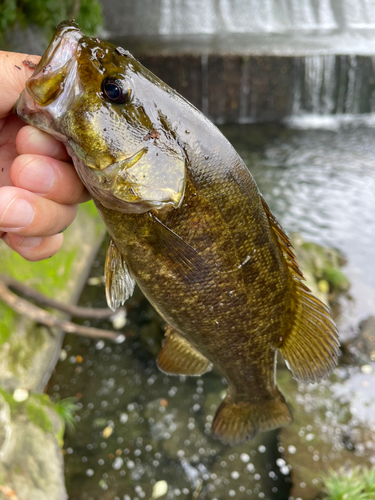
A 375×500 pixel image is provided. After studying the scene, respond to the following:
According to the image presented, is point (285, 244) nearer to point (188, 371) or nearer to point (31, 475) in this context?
point (188, 371)

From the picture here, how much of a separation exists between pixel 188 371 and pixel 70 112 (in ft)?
4.51

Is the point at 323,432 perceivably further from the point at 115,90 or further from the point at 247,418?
the point at 115,90

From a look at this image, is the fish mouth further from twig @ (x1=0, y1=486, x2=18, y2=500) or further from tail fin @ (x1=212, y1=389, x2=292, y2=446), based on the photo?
twig @ (x1=0, y1=486, x2=18, y2=500)

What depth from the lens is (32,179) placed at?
1.52 m

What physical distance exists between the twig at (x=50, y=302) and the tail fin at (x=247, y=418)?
2.40 m

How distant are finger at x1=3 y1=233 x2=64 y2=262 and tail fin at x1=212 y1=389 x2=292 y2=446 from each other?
48.7 inches

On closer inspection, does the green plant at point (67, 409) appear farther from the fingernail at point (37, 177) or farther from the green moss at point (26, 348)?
the fingernail at point (37, 177)

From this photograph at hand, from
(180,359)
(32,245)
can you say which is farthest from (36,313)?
(180,359)

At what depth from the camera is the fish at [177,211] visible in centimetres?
123

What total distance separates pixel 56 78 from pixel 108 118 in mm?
196

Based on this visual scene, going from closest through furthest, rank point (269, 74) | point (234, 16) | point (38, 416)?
point (38, 416), point (269, 74), point (234, 16)

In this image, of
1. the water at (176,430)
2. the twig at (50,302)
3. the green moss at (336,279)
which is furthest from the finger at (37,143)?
the green moss at (336,279)

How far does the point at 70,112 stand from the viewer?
1219 mm

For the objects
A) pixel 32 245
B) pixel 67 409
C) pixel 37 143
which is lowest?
pixel 67 409
